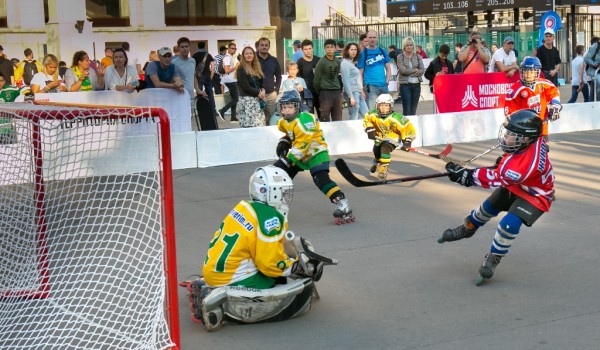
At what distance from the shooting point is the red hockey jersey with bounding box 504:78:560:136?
40.2 feet

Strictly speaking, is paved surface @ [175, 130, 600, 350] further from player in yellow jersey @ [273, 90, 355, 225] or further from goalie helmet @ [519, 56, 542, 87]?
goalie helmet @ [519, 56, 542, 87]

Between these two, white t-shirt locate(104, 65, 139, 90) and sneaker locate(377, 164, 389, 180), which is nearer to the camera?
sneaker locate(377, 164, 389, 180)

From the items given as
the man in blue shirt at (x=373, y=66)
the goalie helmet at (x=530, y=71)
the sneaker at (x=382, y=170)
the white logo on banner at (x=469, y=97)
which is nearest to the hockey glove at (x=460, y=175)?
the sneaker at (x=382, y=170)

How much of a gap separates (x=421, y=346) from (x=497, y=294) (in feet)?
4.31

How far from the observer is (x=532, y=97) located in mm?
12297

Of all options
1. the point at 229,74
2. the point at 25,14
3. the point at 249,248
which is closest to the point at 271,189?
the point at 249,248

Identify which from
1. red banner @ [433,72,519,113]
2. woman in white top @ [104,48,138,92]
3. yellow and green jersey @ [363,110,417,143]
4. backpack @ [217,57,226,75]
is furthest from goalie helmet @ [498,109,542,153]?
backpack @ [217,57,226,75]

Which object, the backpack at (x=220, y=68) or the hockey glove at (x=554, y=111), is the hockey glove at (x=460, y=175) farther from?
the backpack at (x=220, y=68)

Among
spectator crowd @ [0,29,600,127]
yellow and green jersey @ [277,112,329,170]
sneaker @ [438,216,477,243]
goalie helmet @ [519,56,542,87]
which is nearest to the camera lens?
sneaker @ [438,216,477,243]

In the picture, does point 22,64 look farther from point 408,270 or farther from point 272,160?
point 408,270

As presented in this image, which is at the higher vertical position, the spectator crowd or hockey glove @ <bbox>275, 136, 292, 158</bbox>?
the spectator crowd

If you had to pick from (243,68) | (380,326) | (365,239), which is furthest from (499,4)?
(380,326)

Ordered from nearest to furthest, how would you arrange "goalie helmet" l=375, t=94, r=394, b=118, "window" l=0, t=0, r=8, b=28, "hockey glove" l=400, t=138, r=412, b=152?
"hockey glove" l=400, t=138, r=412, b=152
"goalie helmet" l=375, t=94, r=394, b=118
"window" l=0, t=0, r=8, b=28

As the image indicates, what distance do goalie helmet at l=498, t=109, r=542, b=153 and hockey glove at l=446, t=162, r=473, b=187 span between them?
342mm
